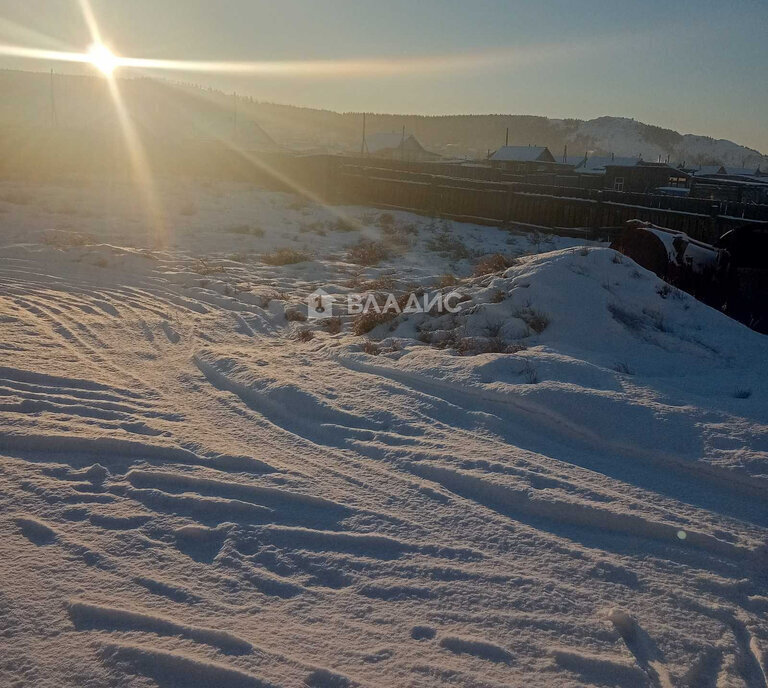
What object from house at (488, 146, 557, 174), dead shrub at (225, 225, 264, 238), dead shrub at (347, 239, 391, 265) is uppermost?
house at (488, 146, 557, 174)

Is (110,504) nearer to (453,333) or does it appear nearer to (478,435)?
(478,435)

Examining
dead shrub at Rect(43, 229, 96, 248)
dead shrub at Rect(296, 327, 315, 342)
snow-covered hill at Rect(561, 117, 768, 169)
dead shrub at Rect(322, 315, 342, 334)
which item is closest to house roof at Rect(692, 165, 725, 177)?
dead shrub at Rect(43, 229, 96, 248)

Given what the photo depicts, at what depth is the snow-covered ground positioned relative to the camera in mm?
2777

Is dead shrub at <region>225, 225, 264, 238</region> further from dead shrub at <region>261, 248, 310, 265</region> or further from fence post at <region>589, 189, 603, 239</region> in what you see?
fence post at <region>589, 189, 603, 239</region>

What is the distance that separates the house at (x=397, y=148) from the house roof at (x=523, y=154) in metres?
16.1

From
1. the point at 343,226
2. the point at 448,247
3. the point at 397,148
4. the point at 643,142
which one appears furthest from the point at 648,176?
the point at 643,142

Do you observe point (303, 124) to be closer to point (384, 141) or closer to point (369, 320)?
point (384, 141)

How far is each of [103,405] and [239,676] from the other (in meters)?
3.21

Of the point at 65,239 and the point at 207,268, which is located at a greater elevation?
the point at 65,239

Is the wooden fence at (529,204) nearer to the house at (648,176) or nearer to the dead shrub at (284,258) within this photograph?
the dead shrub at (284,258)

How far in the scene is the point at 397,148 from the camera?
69000 millimetres

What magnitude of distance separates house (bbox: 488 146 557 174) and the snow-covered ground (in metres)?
43.7

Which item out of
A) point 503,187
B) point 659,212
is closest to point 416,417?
point 659,212

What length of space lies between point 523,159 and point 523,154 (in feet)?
3.13
